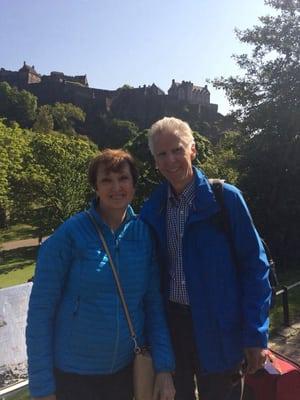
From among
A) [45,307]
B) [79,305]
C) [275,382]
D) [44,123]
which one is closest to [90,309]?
[79,305]

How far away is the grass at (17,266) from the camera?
77.1 feet

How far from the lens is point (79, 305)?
1988mm

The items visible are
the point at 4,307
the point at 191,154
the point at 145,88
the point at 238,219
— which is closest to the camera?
the point at 238,219

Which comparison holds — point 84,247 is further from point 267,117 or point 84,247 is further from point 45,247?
point 267,117

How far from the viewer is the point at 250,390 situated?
239 centimetres

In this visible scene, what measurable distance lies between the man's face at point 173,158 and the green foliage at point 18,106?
7715 centimetres

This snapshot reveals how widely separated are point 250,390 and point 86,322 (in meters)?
0.95

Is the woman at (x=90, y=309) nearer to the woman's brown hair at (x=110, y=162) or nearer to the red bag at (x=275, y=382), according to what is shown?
the woman's brown hair at (x=110, y=162)

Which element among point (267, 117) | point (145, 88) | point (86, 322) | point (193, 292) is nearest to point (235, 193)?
point (193, 292)

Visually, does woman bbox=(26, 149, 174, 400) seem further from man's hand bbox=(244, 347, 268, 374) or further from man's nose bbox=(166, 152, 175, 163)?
man's hand bbox=(244, 347, 268, 374)

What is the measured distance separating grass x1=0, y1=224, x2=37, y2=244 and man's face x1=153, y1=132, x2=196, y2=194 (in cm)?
3592

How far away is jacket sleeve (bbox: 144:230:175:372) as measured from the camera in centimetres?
215

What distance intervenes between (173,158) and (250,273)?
2.01 feet

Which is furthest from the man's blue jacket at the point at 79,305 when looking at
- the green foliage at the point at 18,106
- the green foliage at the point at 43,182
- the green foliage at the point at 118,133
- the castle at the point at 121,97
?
the castle at the point at 121,97
